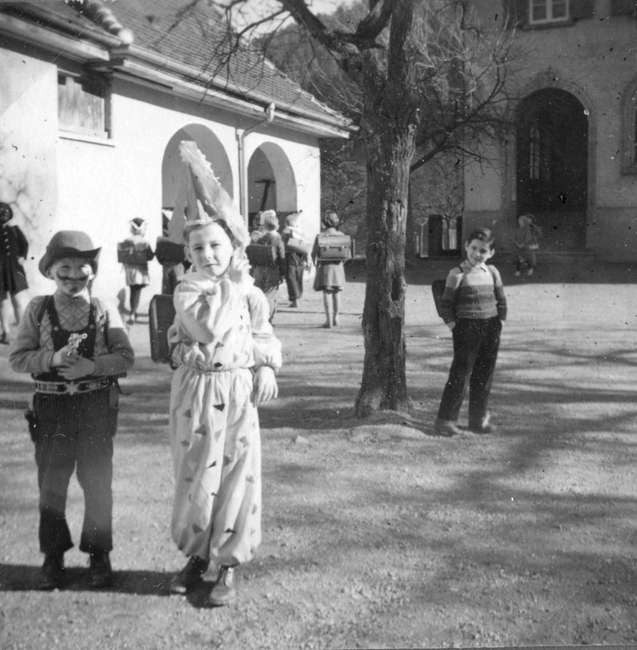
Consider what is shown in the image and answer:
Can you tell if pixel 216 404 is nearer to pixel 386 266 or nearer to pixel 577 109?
pixel 386 266

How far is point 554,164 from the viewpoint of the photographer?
26.8 m

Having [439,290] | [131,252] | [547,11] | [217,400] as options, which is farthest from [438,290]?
[547,11]

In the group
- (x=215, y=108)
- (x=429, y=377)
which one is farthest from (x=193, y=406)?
(x=215, y=108)

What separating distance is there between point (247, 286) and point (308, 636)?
1186 millimetres

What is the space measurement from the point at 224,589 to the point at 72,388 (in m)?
0.88

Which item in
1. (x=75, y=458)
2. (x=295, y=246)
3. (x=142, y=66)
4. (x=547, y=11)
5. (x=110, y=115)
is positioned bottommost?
(x=75, y=458)

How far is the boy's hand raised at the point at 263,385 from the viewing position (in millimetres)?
3254

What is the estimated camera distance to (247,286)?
3250 mm

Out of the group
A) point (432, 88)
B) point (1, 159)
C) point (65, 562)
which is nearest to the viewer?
point (65, 562)

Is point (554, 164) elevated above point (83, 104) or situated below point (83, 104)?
above

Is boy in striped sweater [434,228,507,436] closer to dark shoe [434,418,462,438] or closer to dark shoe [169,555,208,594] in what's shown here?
dark shoe [434,418,462,438]

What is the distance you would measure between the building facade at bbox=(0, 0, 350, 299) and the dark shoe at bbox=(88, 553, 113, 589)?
170 inches

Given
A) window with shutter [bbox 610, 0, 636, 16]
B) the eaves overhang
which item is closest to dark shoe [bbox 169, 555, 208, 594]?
the eaves overhang

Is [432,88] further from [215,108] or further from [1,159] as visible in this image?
[1,159]
